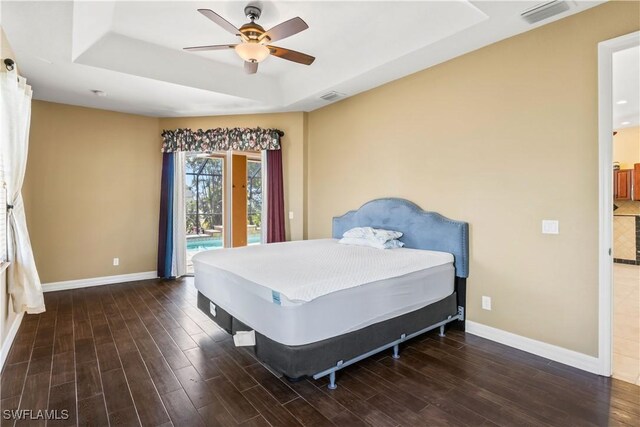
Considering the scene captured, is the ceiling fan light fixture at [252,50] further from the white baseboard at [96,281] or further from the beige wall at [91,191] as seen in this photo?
the white baseboard at [96,281]

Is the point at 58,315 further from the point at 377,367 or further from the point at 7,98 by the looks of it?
the point at 377,367

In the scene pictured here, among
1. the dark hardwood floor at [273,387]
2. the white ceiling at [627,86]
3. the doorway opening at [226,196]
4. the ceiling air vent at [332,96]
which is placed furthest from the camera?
the doorway opening at [226,196]

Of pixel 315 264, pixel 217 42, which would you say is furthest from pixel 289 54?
pixel 315 264

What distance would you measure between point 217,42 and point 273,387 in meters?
3.46

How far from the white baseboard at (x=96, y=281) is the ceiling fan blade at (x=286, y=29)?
169 inches

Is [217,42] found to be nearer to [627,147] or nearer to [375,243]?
[375,243]

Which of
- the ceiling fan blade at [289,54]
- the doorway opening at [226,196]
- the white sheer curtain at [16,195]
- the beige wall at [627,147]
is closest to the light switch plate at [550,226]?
the ceiling fan blade at [289,54]

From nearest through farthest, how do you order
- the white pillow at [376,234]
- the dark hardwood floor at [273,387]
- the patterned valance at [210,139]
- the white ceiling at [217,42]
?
the dark hardwood floor at [273,387] → the white ceiling at [217,42] → the white pillow at [376,234] → the patterned valance at [210,139]

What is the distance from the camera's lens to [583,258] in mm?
2504

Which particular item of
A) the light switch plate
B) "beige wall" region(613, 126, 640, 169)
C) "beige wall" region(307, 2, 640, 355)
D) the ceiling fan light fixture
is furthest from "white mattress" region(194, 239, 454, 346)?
"beige wall" region(613, 126, 640, 169)

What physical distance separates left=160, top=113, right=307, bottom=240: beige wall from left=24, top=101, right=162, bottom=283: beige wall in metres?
0.69

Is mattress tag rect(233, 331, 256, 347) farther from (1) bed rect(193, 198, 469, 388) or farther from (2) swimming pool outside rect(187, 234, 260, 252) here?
(2) swimming pool outside rect(187, 234, 260, 252)

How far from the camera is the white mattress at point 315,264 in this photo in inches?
84.3

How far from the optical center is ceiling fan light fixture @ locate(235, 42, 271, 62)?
2686mm
